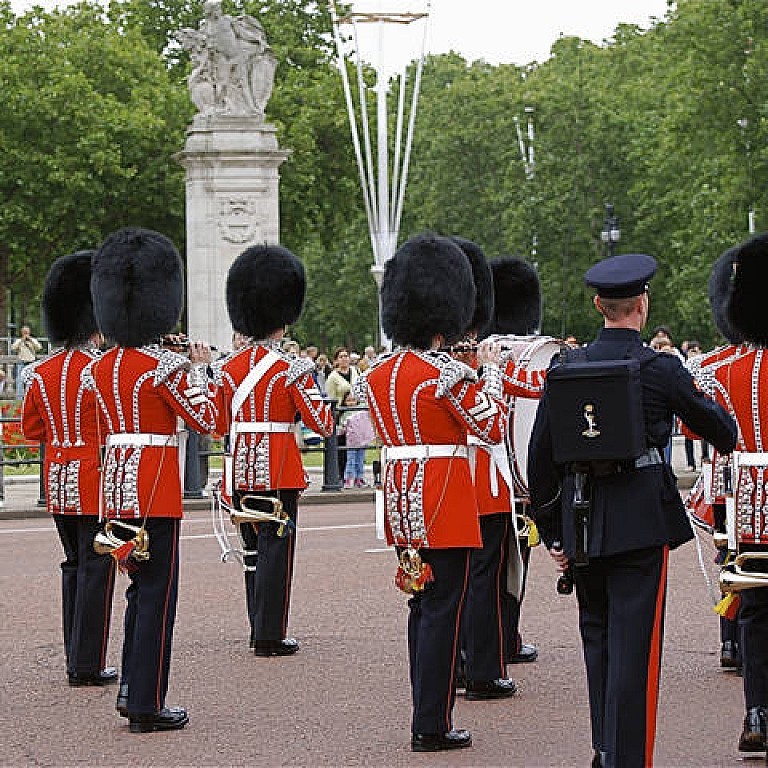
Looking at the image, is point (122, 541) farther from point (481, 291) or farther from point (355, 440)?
point (355, 440)

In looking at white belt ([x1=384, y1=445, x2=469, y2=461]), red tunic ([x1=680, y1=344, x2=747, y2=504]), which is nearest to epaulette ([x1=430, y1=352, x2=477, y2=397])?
white belt ([x1=384, y1=445, x2=469, y2=461])

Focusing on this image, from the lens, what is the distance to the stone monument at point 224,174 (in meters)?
28.5

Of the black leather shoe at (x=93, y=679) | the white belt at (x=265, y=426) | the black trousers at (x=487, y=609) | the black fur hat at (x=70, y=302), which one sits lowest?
the black leather shoe at (x=93, y=679)

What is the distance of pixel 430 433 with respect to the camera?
295 inches

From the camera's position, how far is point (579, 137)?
54031 millimetres

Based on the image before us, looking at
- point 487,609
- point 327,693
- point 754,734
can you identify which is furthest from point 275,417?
point 754,734

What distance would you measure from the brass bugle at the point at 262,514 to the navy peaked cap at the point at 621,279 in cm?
375

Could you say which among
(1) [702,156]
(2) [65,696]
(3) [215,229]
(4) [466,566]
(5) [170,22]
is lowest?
(2) [65,696]

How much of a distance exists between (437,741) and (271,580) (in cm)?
251

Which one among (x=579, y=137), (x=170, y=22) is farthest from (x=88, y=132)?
(x=579, y=137)

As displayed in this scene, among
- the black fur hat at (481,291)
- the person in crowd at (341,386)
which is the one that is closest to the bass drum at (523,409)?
the black fur hat at (481,291)

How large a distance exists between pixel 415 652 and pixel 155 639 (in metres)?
1.10

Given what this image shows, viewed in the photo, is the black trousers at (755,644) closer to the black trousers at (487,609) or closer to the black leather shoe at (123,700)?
the black trousers at (487,609)

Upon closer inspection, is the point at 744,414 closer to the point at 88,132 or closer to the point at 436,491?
the point at 436,491
